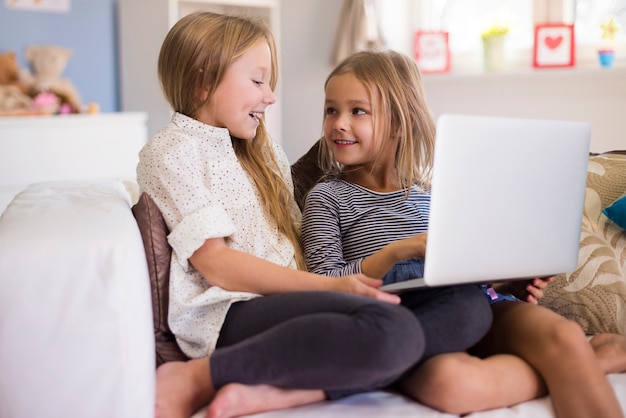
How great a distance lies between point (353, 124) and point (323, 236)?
0.24 m

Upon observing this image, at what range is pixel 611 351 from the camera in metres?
1.32

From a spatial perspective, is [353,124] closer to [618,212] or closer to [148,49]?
[618,212]

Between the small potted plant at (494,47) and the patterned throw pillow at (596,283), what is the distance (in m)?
1.54

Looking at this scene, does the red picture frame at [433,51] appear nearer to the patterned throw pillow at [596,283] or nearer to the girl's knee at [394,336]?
the patterned throw pillow at [596,283]

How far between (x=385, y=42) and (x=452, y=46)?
27 centimetres

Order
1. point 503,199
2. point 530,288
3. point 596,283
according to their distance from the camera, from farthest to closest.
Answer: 1. point 596,283
2. point 530,288
3. point 503,199

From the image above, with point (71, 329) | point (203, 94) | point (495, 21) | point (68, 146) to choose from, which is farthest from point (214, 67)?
point (495, 21)

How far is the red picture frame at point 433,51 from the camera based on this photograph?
3178 mm

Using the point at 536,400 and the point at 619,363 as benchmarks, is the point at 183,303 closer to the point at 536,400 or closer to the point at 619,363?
the point at 536,400

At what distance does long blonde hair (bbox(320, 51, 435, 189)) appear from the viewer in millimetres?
1572

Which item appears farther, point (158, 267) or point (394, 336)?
point (158, 267)

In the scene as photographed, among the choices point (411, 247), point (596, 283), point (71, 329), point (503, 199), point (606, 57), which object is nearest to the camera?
point (71, 329)

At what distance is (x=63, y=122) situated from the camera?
9.71 ft

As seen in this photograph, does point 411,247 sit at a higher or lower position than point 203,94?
lower
